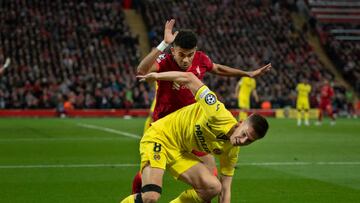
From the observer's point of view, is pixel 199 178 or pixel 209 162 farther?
pixel 209 162

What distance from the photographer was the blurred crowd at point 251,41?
1681 inches

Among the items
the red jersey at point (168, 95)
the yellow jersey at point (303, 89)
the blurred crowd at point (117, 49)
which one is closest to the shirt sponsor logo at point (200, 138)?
the red jersey at point (168, 95)

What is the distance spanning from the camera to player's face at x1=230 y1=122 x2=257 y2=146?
7297mm

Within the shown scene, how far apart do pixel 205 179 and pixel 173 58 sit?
6.75 feet

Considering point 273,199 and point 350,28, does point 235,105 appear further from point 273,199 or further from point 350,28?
point 273,199

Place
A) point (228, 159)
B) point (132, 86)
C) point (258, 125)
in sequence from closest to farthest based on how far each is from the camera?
point (258, 125)
point (228, 159)
point (132, 86)

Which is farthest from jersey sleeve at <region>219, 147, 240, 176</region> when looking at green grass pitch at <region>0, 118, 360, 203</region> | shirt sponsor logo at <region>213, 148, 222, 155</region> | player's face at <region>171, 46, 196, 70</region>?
green grass pitch at <region>0, 118, 360, 203</region>

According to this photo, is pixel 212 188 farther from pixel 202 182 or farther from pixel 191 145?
pixel 191 145

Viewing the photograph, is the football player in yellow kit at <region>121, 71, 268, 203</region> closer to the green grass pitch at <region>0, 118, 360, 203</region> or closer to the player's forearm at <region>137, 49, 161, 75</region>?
the player's forearm at <region>137, 49, 161, 75</region>

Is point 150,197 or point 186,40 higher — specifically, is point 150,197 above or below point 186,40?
below

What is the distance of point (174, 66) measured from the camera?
380 inches

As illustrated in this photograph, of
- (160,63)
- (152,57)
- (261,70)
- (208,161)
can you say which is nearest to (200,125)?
(208,161)

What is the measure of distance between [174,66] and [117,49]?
111 ft

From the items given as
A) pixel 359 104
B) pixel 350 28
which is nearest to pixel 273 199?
pixel 359 104
